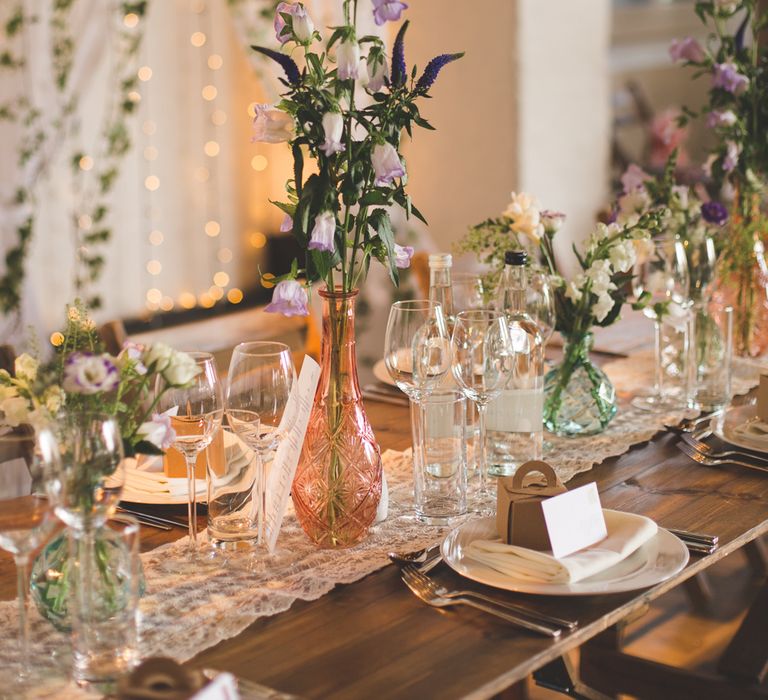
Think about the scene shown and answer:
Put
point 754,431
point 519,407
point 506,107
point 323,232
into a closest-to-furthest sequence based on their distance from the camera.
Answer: point 323,232 < point 519,407 < point 754,431 < point 506,107

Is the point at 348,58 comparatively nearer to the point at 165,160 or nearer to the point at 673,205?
the point at 673,205

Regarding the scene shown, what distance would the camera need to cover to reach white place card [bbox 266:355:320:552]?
1.36 m

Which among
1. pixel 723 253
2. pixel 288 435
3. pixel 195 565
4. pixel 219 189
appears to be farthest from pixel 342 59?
pixel 219 189

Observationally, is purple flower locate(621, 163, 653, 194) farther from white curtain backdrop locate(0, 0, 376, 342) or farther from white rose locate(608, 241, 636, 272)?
white curtain backdrop locate(0, 0, 376, 342)

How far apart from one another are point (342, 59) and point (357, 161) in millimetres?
119

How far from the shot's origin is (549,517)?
1.27m

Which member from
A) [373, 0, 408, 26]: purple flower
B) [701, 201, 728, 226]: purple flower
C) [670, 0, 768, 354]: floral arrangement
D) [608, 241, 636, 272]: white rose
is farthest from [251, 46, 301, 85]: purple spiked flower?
[670, 0, 768, 354]: floral arrangement

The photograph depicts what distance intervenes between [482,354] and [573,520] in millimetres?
293

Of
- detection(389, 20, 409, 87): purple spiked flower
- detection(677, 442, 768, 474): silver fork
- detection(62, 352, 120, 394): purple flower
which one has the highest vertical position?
detection(389, 20, 409, 87): purple spiked flower

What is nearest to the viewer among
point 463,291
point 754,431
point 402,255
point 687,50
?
point 402,255

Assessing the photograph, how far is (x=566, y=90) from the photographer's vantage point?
13.9ft

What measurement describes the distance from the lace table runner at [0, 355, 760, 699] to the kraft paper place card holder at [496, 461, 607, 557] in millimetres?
141

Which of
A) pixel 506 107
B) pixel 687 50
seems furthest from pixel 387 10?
pixel 506 107

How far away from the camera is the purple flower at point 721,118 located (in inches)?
89.2
